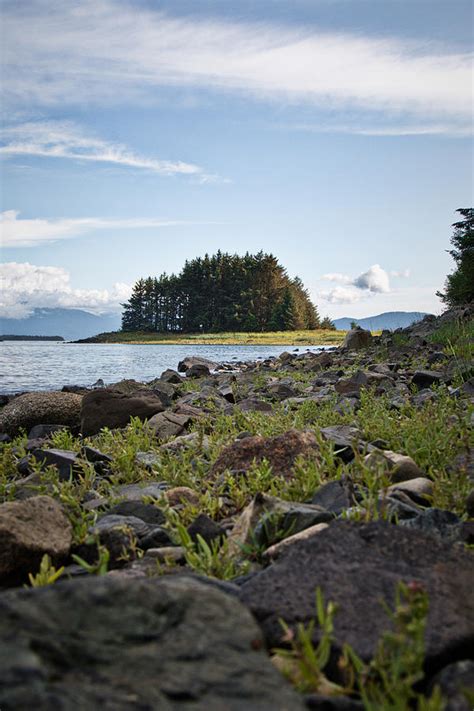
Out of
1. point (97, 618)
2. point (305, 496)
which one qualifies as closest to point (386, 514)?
point (305, 496)

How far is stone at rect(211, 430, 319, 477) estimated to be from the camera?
3.37 meters

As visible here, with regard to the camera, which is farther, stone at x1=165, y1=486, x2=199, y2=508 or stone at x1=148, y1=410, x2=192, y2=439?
stone at x1=148, y1=410, x2=192, y2=439

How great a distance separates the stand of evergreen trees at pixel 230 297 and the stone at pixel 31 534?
7068 centimetres

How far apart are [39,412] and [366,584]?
6.42 meters

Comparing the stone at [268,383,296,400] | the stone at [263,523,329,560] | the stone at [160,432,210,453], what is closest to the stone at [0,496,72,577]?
the stone at [263,523,329,560]

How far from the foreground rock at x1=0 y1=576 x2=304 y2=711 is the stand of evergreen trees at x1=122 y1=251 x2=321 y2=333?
2832 inches

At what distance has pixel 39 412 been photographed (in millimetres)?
7344

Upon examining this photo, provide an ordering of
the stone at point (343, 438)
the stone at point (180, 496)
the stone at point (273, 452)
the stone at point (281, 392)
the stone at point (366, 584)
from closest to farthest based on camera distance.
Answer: the stone at point (366, 584), the stone at point (180, 496), the stone at point (273, 452), the stone at point (343, 438), the stone at point (281, 392)

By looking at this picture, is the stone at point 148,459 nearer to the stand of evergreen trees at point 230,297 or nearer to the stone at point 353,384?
the stone at point 353,384

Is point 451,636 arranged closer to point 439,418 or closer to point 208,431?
point 439,418

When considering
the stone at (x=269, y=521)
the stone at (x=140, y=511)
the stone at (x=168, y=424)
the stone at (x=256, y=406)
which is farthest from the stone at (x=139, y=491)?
the stone at (x=256, y=406)

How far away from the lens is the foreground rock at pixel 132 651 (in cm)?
104

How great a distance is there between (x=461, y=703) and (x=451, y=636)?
0.25 metres

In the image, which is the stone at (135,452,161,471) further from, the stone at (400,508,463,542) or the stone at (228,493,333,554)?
the stone at (400,508,463,542)
